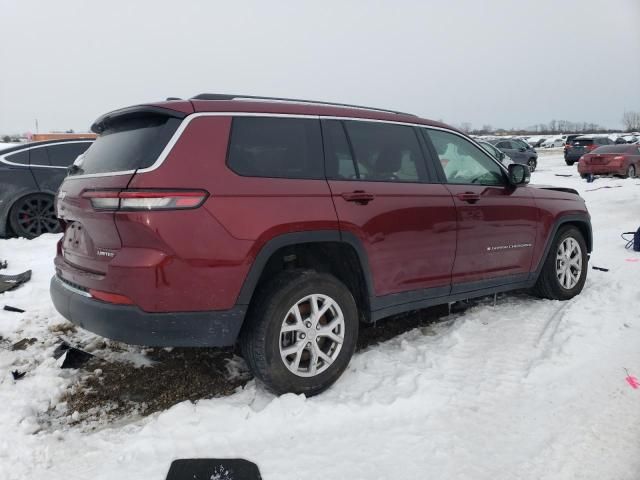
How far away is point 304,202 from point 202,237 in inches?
26.8

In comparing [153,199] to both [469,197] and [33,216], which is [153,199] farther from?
[33,216]

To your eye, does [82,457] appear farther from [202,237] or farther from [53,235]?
[53,235]

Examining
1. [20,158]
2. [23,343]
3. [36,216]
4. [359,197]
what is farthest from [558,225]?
[20,158]

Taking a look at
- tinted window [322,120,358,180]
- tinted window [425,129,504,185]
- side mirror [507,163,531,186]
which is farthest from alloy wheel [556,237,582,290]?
tinted window [322,120,358,180]

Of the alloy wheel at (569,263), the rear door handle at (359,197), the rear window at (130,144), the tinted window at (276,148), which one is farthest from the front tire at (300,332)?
the alloy wheel at (569,263)

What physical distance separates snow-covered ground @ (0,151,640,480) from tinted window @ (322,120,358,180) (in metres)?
1.37

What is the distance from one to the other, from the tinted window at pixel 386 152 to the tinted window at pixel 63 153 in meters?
6.26

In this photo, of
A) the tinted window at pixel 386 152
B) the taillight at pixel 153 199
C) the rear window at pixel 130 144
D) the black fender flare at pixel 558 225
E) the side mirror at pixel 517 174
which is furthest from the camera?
the black fender flare at pixel 558 225

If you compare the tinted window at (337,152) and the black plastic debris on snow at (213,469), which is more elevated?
the tinted window at (337,152)

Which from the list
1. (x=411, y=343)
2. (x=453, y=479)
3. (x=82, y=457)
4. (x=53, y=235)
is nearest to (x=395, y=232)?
(x=411, y=343)

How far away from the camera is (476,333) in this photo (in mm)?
3998

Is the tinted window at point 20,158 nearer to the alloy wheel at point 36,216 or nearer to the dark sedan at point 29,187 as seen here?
the dark sedan at point 29,187

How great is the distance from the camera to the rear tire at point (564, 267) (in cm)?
479

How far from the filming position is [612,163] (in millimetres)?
17547
